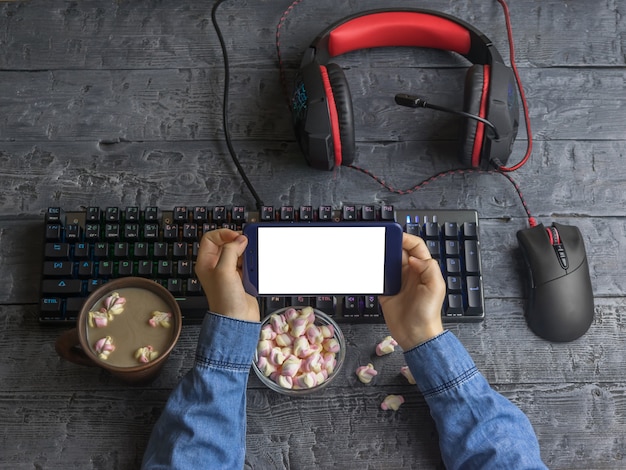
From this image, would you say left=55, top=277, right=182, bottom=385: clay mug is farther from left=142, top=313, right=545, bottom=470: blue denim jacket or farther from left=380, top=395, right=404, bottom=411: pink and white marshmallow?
left=380, top=395, right=404, bottom=411: pink and white marshmallow

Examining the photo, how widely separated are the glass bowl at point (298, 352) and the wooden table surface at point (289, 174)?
44 mm

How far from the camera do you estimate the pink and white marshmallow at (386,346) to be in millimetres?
768

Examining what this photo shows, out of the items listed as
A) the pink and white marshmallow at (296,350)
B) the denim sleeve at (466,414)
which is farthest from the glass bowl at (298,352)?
the denim sleeve at (466,414)

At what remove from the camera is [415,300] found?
70cm

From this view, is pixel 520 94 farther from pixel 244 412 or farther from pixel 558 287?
pixel 244 412

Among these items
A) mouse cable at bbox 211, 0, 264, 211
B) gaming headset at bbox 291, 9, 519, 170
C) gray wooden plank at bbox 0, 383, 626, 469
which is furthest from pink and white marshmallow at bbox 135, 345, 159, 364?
gaming headset at bbox 291, 9, 519, 170

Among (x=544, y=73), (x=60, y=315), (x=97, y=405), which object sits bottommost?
(x=97, y=405)

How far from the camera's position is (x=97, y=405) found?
761 mm

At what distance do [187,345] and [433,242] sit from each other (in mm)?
371

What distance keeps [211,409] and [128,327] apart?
0.48 ft

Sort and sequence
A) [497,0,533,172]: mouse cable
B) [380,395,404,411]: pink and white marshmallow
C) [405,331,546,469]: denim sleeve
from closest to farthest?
1. [405,331,546,469]: denim sleeve
2. [380,395,404,411]: pink and white marshmallow
3. [497,0,533,172]: mouse cable

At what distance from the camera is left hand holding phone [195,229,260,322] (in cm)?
68

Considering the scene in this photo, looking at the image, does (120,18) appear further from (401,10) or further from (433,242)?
(433,242)

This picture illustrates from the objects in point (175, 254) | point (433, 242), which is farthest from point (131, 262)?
point (433, 242)
